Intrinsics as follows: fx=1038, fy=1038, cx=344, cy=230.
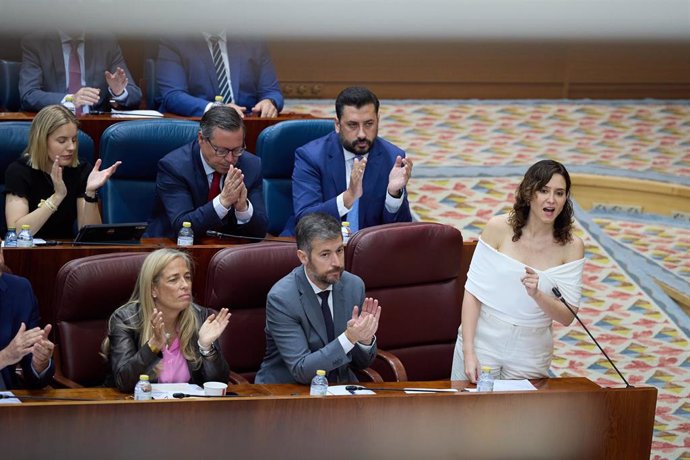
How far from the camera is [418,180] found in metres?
5.57

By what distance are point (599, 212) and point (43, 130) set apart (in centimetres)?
354

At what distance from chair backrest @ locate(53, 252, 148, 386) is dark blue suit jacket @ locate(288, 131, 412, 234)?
0.87 m

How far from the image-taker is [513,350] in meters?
2.70

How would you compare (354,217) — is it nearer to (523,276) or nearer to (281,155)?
(281,155)

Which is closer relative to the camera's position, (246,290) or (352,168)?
(246,290)

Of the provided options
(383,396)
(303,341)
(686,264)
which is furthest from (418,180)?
(383,396)

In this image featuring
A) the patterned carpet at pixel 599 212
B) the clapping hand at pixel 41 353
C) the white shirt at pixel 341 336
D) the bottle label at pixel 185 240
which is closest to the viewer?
the clapping hand at pixel 41 353

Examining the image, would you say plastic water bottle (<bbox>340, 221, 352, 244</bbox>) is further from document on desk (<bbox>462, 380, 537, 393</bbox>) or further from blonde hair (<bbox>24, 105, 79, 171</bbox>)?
blonde hair (<bbox>24, 105, 79, 171</bbox>)

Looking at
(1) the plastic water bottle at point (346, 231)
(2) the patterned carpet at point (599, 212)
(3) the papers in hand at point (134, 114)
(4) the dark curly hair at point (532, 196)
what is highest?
(3) the papers in hand at point (134, 114)

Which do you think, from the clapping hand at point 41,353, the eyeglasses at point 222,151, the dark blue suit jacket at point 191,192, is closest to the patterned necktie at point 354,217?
the dark blue suit jacket at point 191,192

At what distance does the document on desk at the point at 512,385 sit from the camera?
2.53 metres

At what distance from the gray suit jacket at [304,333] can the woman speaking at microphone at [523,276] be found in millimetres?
306

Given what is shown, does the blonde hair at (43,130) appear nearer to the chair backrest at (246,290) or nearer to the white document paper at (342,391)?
the chair backrest at (246,290)

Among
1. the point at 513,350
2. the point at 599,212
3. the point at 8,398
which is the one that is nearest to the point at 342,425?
the point at 513,350
